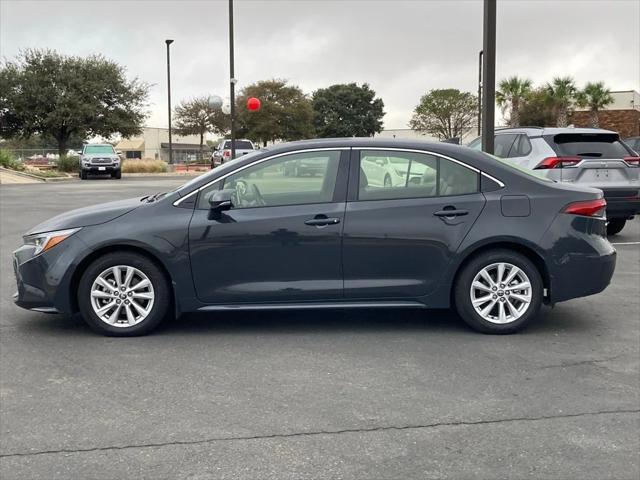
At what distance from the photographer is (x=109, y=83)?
46.2m

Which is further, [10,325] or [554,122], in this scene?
[554,122]

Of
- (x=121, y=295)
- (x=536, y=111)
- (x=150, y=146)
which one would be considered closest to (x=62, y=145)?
(x=536, y=111)

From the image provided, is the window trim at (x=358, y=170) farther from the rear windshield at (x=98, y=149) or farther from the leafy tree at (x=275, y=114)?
the leafy tree at (x=275, y=114)

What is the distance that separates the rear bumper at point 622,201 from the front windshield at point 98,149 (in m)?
28.7

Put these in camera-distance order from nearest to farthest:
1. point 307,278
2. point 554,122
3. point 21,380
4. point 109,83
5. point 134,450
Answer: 1. point 134,450
2. point 21,380
3. point 307,278
4. point 109,83
5. point 554,122

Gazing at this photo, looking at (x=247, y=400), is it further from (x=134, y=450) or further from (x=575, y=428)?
(x=575, y=428)

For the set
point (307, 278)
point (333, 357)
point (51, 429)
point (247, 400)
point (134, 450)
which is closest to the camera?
point (134, 450)

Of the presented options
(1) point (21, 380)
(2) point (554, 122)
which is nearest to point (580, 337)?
(1) point (21, 380)

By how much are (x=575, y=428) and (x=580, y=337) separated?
2061 mm

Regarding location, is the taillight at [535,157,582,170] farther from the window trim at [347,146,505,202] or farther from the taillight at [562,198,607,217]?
the window trim at [347,146,505,202]

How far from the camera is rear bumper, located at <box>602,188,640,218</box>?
1039cm

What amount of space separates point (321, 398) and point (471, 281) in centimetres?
199

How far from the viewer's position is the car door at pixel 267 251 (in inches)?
221

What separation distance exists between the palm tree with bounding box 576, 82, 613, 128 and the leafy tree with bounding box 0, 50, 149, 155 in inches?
1233
